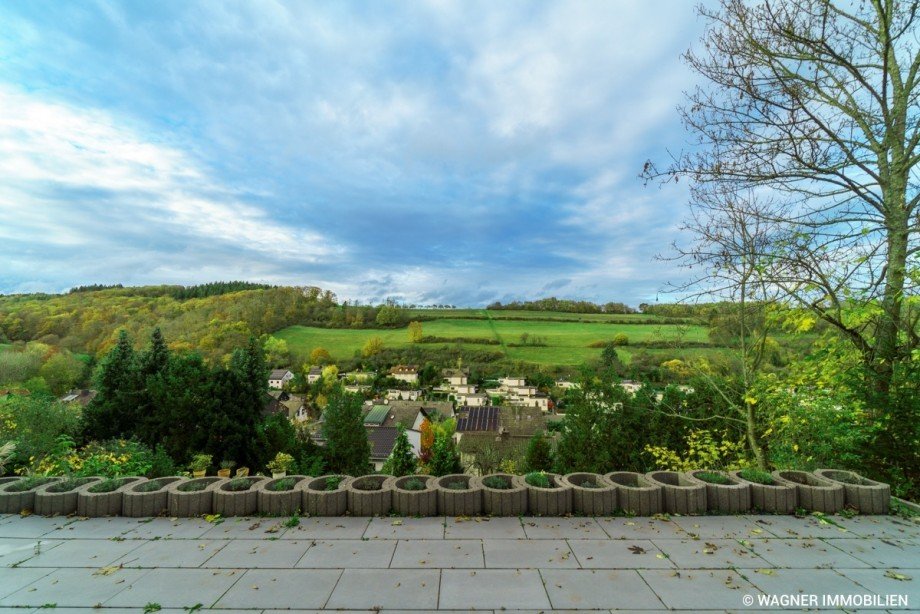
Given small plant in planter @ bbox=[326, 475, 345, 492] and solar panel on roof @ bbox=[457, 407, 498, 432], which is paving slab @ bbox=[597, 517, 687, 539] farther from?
solar panel on roof @ bbox=[457, 407, 498, 432]

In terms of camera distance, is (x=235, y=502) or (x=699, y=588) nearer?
(x=699, y=588)

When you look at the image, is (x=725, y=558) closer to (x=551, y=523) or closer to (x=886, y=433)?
(x=551, y=523)

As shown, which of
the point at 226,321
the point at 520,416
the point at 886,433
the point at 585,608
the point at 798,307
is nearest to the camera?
the point at 585,608

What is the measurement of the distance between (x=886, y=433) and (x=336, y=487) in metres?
6.56

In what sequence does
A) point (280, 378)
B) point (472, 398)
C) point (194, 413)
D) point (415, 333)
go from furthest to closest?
point (415, 333)
point (280, 378)
point (472, 398)
point (194, 413)

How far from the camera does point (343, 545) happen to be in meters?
3.85

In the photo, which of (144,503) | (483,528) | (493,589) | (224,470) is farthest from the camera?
(224,470)

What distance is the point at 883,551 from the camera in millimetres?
3713

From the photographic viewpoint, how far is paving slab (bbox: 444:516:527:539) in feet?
13.2

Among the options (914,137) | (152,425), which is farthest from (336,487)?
(152,425)

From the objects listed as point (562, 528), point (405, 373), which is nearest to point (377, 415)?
point (405, 373)

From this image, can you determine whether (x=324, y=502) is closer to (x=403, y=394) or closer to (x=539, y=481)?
(x=539, y=481)

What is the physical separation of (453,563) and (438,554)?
0.21 meters

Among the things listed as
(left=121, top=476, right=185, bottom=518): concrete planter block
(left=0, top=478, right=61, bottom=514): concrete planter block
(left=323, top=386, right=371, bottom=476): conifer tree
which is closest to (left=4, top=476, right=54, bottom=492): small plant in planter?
(left=0, top=478, right=61, bottom=514): concrete planter block
